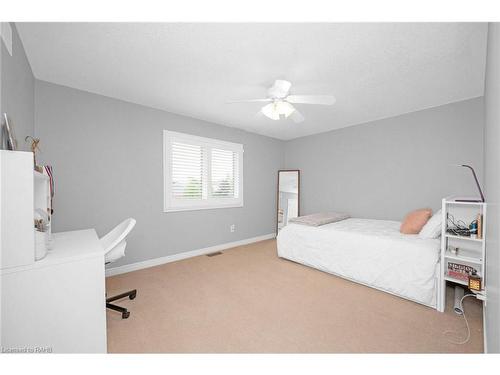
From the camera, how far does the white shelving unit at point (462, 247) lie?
184cm

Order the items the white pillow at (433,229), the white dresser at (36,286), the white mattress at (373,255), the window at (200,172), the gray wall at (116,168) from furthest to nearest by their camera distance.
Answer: the window at (200,172) < the gray wall at (116,168) < the white pillow at (433,229) < the white mattress at (373,255) < the white dresser at (36,286)

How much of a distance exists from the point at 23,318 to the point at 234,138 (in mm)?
3613

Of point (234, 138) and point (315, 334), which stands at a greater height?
point (234, 138)

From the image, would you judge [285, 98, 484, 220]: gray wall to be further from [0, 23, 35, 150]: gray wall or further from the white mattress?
[0, 23, 35, 150]: gray wall

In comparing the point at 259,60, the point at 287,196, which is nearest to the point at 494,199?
the point at 259,60

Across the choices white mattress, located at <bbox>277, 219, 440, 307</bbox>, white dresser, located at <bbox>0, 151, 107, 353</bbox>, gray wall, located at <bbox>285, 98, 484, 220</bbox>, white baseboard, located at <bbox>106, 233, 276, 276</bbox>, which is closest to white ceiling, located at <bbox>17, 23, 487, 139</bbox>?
gray wall, located at <bbox>285, 98, 484, 220</bbox>

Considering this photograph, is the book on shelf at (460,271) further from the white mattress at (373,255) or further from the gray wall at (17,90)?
the gray wall at (17,90)

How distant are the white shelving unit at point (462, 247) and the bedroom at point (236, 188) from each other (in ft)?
0.07

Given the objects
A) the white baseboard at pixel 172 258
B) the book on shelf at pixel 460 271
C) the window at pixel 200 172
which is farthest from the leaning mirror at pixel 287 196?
the book on shelf at pixel 460 271

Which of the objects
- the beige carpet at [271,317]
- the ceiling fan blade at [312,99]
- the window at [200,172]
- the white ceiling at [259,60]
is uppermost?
the white ceiling at [259,60]

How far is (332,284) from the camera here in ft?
8.46

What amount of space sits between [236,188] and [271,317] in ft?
8.70
